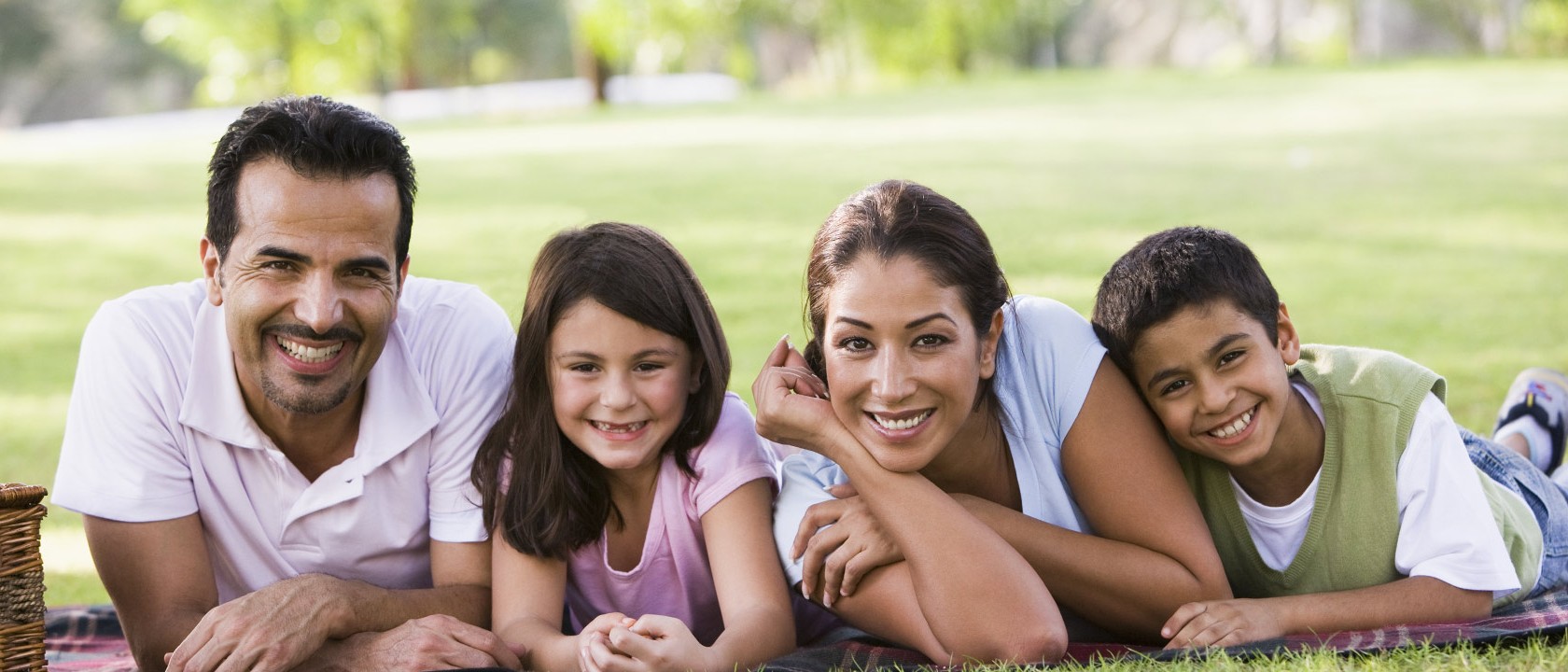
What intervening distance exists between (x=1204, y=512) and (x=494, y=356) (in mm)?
1861

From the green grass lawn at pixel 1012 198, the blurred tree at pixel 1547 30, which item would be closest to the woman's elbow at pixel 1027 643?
the green grass lawn at pixel 1012 198

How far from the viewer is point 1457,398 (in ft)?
22.7

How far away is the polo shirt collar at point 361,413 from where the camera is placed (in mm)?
3615

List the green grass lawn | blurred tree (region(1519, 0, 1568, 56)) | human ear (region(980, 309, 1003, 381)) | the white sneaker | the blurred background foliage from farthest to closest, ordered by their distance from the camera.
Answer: the blurred background foliage → blurred tree (region(1519, 0, 1568, 56)) → the green grass lawn → the white sneaker → human ear (region(980, 309, 1003, 381))

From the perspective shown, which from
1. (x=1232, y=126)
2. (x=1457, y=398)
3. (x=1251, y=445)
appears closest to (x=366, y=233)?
(x=1251, y=445)

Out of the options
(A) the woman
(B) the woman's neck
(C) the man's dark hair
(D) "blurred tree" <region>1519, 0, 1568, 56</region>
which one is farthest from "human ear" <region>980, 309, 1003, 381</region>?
(D) "blurred tree" <region>1519, 0, 1568, 56</region>

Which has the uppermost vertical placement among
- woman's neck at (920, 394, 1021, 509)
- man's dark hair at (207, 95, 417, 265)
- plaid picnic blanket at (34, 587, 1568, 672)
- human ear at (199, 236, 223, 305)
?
man's dark hair at (207, 95, 417, 265)

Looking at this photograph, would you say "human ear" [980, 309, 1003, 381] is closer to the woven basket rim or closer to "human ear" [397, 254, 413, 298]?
"human ear" [397, 254, 413, 298]

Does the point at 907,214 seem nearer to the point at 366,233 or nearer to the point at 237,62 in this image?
the point at 366,233

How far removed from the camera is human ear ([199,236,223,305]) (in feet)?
11.8

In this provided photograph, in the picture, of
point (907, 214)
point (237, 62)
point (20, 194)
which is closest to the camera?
point (907, 214)

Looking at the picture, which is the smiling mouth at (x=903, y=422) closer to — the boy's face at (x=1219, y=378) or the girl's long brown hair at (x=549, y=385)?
the girl's long brown hair at (x=549, y=385)

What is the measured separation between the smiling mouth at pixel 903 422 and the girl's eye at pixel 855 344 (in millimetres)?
160

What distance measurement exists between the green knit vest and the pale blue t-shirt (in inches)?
14.6
